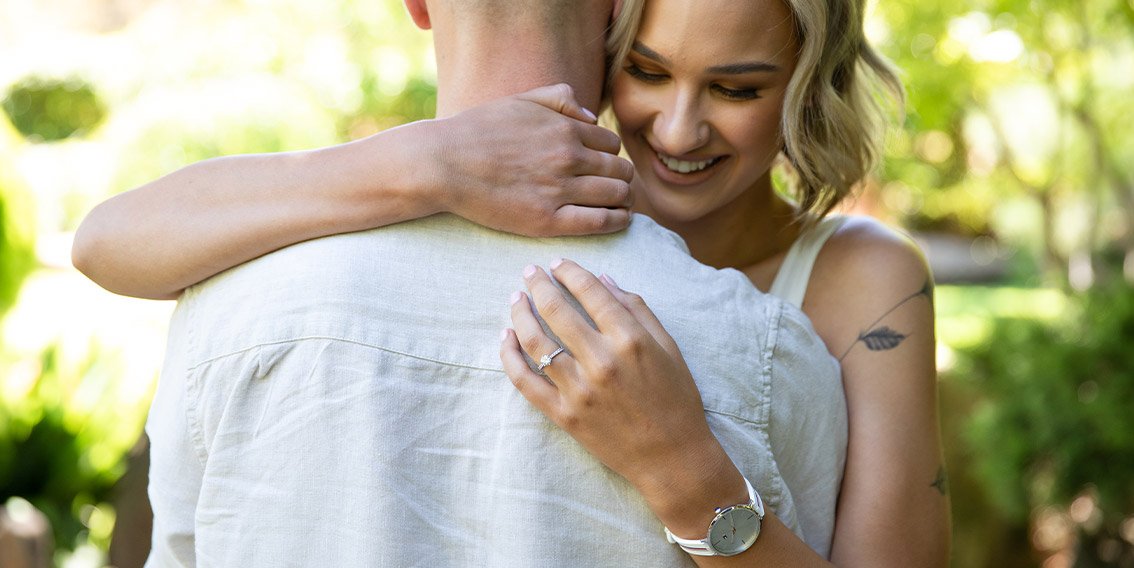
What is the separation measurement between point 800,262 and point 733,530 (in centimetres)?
89

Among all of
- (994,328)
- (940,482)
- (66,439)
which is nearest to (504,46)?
(940,482)

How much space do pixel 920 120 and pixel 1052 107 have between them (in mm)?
1420

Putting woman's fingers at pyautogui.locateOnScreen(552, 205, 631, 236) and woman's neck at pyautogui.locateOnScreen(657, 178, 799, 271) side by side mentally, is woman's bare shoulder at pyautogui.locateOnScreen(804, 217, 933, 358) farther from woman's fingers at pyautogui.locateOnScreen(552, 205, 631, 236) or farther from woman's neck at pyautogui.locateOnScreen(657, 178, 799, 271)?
woman's fingers at pyautogui.locateOnScreen(552, 205, 631, 236)

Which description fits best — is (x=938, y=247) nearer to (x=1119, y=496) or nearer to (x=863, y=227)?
(x=1119, y=496)

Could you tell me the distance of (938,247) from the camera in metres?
15.8

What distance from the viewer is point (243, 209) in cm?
144

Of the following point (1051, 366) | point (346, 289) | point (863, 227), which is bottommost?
point (1051, 366)

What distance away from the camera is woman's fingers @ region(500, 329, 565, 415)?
134cm

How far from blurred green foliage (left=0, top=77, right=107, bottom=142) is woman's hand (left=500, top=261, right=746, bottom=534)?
55.2ft

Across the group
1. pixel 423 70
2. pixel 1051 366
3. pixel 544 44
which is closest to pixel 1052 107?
pixel 1051 366

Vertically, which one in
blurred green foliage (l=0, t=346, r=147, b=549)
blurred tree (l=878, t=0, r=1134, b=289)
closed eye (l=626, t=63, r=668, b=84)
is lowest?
blurred green foliage (l=0, t=346, r=147, b=549)

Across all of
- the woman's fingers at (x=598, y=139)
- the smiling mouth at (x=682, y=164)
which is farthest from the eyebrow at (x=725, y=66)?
the woman's fingers at (x=598, y=139)

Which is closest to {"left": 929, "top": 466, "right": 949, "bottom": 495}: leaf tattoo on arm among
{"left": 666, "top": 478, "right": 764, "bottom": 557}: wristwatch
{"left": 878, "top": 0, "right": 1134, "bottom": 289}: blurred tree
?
{"left": 666, "top": 478, "right": 764, "bottom": 557}: wristwatch

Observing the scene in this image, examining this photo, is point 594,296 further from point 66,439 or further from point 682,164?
point 66,439
